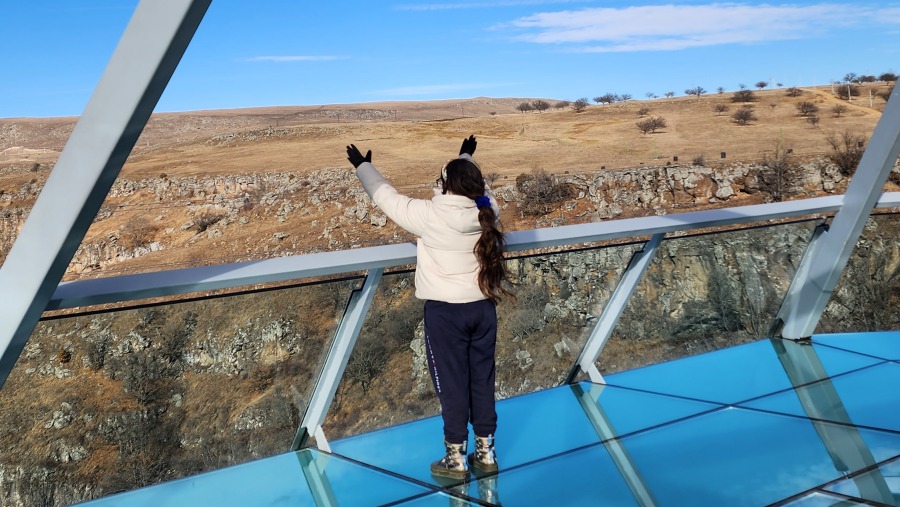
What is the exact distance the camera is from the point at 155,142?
2518 inches

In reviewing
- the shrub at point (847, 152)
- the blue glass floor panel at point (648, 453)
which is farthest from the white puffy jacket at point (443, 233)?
the shrub at point (847, 152)

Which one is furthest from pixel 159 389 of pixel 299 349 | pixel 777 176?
pixel 777 176

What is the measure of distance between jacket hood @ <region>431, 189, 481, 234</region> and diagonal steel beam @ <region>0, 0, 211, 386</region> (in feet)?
3.47

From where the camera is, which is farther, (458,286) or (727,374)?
(727,374)

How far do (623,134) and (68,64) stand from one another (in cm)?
7202

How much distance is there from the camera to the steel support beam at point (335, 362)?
330 cm

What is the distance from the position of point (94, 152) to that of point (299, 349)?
136 centimetres

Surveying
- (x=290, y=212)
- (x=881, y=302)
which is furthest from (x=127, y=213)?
(x=881, y=302)

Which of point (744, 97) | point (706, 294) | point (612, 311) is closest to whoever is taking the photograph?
point (612, 311)

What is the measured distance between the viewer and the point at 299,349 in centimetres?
323

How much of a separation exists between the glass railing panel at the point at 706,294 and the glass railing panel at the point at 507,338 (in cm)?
21

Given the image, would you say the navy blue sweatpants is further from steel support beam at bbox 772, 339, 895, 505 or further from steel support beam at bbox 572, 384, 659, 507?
steel support beam at bbox 772, 339, 895, 505

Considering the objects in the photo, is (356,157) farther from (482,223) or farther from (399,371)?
(399,371)

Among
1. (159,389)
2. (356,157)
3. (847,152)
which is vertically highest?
(356,157)
